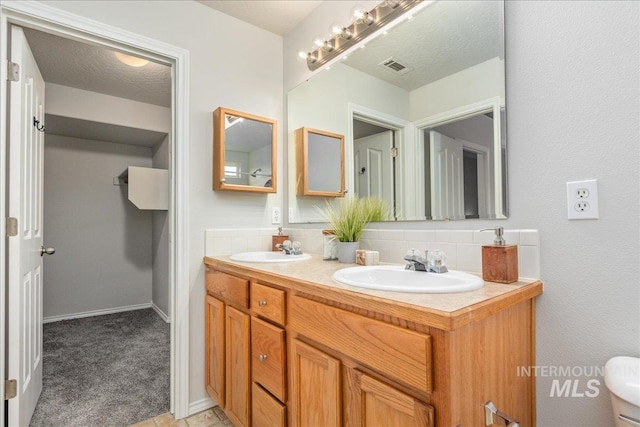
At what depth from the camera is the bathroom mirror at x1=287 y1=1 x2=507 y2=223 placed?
114 cm

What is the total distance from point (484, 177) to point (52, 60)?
3.11m

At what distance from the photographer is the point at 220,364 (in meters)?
1.62

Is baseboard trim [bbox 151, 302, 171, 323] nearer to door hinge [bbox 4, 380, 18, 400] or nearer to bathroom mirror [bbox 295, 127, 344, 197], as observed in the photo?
door hinge [bbox 4, 380, 18, 400]

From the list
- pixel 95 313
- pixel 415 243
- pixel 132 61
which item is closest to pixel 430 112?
pixel 415 243

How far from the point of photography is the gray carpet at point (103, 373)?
1.74 meters

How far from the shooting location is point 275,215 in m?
2.14

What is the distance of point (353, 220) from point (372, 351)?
0.75 m

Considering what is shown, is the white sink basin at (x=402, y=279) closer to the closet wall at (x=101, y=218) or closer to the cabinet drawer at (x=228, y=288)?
the cabinet drawer at (x=228, y=288)

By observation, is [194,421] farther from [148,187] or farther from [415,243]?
[148,187]

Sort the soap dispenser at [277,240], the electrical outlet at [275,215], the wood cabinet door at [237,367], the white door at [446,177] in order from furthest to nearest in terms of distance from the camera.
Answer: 1. the electrical outlet at [275,215]
2. the soap dispenser at [277,240]
3. the wood cabinet door at [237,367]
4. the white door at [446,177]

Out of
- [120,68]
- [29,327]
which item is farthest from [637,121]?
[120,68]

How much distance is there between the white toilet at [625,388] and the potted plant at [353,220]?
902mm

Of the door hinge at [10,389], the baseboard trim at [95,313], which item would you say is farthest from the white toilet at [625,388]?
the baseboard trim at [95,313]

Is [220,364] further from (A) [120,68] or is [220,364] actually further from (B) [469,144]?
(A) [120,68]
